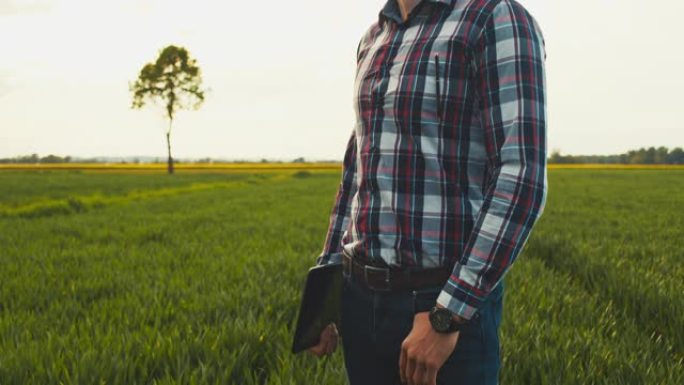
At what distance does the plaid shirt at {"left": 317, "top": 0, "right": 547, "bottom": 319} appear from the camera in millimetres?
1210

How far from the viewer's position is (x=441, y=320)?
4.06ft

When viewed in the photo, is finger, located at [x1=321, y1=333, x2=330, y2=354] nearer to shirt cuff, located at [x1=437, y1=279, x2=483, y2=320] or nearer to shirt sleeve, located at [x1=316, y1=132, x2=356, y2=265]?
shirt sleeve, located at [x1=316, y1=132, x2=356, y2=265]

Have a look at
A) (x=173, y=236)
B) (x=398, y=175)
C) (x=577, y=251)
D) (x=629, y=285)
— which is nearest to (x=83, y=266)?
(x=173, y=236)

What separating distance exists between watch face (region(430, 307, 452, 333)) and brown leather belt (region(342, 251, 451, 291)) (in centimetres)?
13

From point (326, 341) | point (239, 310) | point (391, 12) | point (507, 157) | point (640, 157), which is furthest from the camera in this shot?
point (640, 157)

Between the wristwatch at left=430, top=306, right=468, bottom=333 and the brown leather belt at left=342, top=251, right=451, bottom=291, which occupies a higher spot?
the brown leather belt at left=342, top=251, right=451, bottom=291

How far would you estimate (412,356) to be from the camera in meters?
1.27

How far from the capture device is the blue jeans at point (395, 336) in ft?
4.39

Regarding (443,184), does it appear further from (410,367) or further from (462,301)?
(410,367)

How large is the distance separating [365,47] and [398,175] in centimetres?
64

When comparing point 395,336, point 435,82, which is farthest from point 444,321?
point 435,82

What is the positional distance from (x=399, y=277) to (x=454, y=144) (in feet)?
1.33

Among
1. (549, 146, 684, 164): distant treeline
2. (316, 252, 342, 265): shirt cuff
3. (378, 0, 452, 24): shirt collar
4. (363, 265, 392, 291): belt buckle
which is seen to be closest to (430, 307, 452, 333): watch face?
(363, 265, 392, 291): belt buckle

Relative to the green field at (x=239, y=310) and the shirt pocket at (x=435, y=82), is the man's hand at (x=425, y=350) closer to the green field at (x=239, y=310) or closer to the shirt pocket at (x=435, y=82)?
the shirt pocket at (x=435, y=82)
